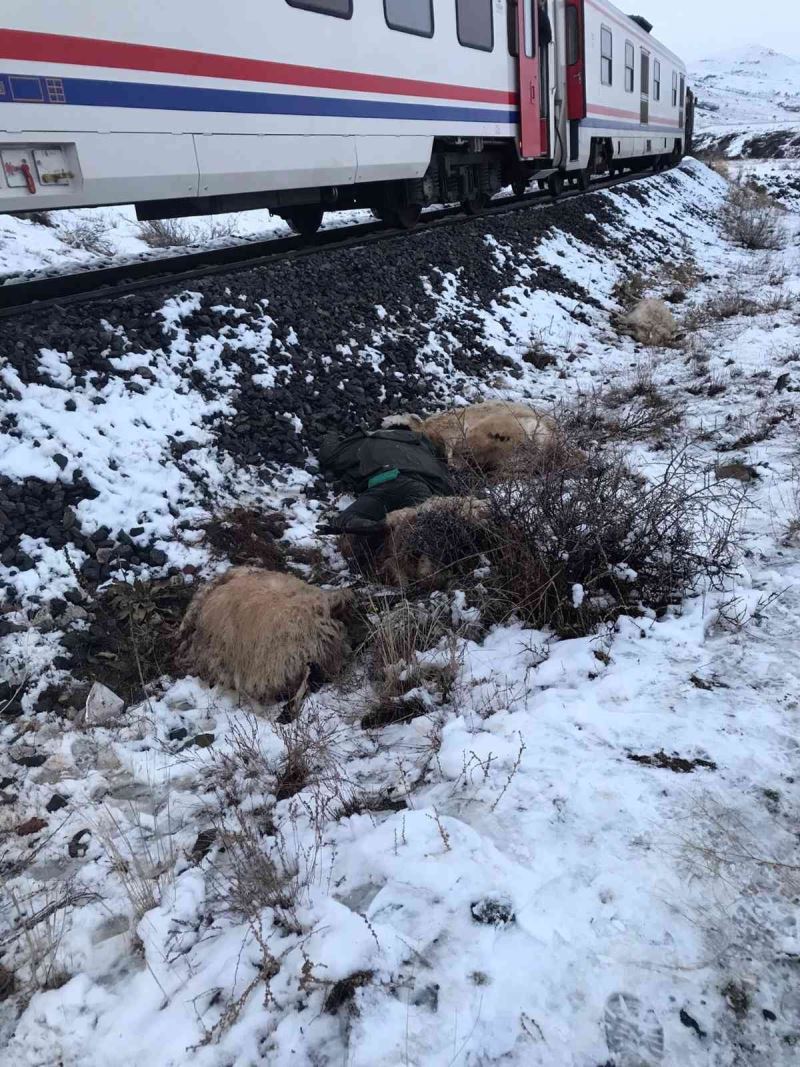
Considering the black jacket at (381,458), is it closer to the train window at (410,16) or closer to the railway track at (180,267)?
the railway track at (180,267)

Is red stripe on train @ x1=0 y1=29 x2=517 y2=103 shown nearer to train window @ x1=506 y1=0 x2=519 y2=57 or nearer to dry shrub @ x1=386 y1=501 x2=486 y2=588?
train window @ x1=506 y1=0 x2=519 y2=57

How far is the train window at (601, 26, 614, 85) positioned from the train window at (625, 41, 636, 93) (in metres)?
1.72

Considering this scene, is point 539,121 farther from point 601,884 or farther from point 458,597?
point 601,884

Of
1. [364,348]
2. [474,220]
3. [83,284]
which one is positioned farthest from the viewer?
[474,220]

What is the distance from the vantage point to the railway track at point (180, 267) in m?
5.72

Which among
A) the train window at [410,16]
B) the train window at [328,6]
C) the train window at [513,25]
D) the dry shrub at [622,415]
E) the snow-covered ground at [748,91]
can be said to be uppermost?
the snow-covered ground at [748,91]

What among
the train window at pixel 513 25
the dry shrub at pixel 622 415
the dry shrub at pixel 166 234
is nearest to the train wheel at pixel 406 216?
the train window at pixel 513 25

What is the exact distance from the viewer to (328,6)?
640cm

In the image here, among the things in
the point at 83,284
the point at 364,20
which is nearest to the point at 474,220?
the point at 364,20

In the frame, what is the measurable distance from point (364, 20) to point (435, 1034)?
25.7 feet

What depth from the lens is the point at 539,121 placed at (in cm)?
1101

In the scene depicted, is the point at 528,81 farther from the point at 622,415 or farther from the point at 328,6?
the point at 622,415

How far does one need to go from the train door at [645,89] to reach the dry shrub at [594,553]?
17913 millimetres

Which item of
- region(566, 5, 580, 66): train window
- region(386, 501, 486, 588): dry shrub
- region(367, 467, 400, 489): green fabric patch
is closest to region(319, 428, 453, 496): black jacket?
region(367, 467, 400, 489): green fabric patch
